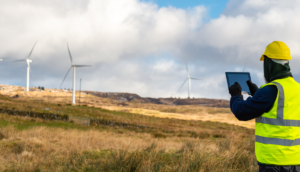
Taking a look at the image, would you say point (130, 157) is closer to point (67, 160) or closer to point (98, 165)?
point (98, 165)

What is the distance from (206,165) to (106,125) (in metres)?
30.3

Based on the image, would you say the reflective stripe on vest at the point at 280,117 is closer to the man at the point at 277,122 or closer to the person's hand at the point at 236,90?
the man at the point at 277,122

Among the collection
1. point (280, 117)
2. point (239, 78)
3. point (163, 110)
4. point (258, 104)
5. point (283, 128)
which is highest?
point (239, 78)

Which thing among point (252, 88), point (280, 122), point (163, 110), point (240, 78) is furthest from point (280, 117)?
point (163, 110)

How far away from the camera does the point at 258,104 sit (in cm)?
324

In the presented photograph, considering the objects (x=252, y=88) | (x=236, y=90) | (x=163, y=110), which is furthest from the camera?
(x=163, y=110)

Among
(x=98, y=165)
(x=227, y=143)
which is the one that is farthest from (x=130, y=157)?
(x=227, y=143)

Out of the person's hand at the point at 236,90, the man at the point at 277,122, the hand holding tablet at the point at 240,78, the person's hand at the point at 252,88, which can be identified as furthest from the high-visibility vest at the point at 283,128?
the hand holding tablet at the point at 240,78

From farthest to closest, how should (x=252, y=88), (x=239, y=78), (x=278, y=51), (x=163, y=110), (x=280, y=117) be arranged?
(x=163, y=110) < (x=239, y=78) < (x=252, y=88) < (x=278, y=51) < (x=280, y=117)

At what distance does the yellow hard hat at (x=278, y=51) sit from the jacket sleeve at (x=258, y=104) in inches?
18.6

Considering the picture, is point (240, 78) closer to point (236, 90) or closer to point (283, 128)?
point (236, 90)

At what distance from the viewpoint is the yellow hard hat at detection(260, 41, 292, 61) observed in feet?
11.3

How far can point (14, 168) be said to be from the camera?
7.50 metres

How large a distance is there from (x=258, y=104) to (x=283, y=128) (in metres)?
0.41
